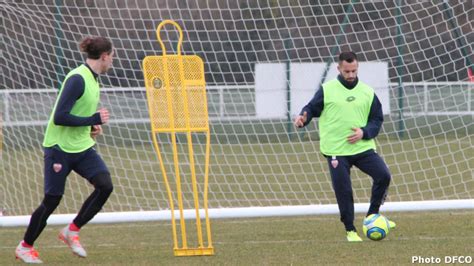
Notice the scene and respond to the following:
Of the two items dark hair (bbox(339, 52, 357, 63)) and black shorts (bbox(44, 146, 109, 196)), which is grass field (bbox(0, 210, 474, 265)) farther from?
dark hair (bbox(339, 52, 357, 63))

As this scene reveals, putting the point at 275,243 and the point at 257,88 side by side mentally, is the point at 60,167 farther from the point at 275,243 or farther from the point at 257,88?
the point at 257,88

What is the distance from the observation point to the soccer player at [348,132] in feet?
29.1

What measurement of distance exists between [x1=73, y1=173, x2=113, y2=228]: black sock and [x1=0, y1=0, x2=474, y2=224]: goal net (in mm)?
2373

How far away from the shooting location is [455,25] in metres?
11.4

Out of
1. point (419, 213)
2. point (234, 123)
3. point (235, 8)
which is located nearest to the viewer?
point (419, 213)

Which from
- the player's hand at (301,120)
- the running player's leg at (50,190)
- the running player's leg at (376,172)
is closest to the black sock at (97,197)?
the running player's leg at (50,190)

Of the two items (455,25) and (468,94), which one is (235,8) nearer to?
(455,25)

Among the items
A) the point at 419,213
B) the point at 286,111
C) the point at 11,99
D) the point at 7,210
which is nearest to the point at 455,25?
the point at 419,213

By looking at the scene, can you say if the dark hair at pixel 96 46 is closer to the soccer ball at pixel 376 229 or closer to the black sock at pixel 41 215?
the black sock at pixel 41 215

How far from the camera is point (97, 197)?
26.4 ft

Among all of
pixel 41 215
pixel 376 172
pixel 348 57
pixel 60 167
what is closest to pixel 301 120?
pixel 348 57

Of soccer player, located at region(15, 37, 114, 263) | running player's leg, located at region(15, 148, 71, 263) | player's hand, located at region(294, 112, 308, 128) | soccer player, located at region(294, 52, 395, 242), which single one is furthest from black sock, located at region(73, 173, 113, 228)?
soccer player, located at region(294, 52, 395, 242)

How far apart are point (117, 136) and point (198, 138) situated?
1.14 m

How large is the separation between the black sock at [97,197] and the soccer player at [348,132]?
1663mm
